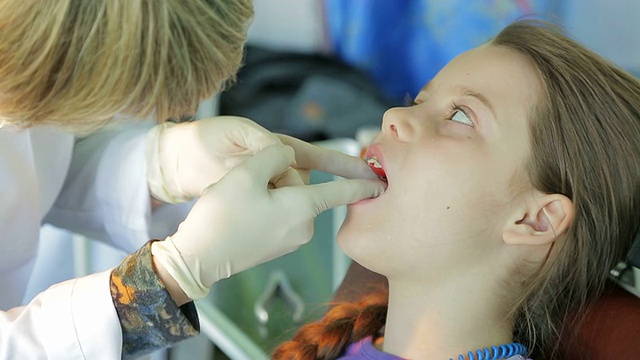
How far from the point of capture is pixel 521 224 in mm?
1080

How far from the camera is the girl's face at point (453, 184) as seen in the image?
3.51 feet

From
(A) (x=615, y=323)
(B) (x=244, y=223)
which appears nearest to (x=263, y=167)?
(B) (x=244, y=223)

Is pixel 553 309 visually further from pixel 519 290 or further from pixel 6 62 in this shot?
pixel 6 62

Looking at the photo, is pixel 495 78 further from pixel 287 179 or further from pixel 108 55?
pixel 108 55

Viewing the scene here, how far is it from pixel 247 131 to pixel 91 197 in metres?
0.42

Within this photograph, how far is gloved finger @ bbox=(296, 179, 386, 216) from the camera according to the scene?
3.46 feet

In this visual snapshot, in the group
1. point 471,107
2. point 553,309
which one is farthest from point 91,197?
point 553,309

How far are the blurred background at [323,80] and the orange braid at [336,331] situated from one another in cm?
40

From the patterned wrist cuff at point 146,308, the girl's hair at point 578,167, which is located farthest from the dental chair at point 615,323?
the patterned wrist cuff at point 146,308

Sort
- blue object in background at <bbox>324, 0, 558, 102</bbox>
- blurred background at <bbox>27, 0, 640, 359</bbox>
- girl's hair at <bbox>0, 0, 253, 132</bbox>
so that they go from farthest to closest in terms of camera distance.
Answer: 1. blue object in background at <bbox>324, 0, 558, 102</bbox>
2. blurred background at <bbox>27, 0, 640, 359</bbox>
3. girl's hair at <bbox>0, 0, 253, 132</bbox>

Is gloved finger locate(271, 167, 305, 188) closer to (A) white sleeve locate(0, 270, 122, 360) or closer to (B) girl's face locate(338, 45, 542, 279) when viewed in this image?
(B) girl's face locate(338, 45, 542, 279)

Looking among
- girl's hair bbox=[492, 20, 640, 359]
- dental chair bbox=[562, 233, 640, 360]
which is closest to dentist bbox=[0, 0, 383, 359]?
girl's hair bbox=[492, 20, 640, 359]

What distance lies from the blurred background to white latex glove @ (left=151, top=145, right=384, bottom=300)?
64cm

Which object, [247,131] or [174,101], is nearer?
[174,101]
